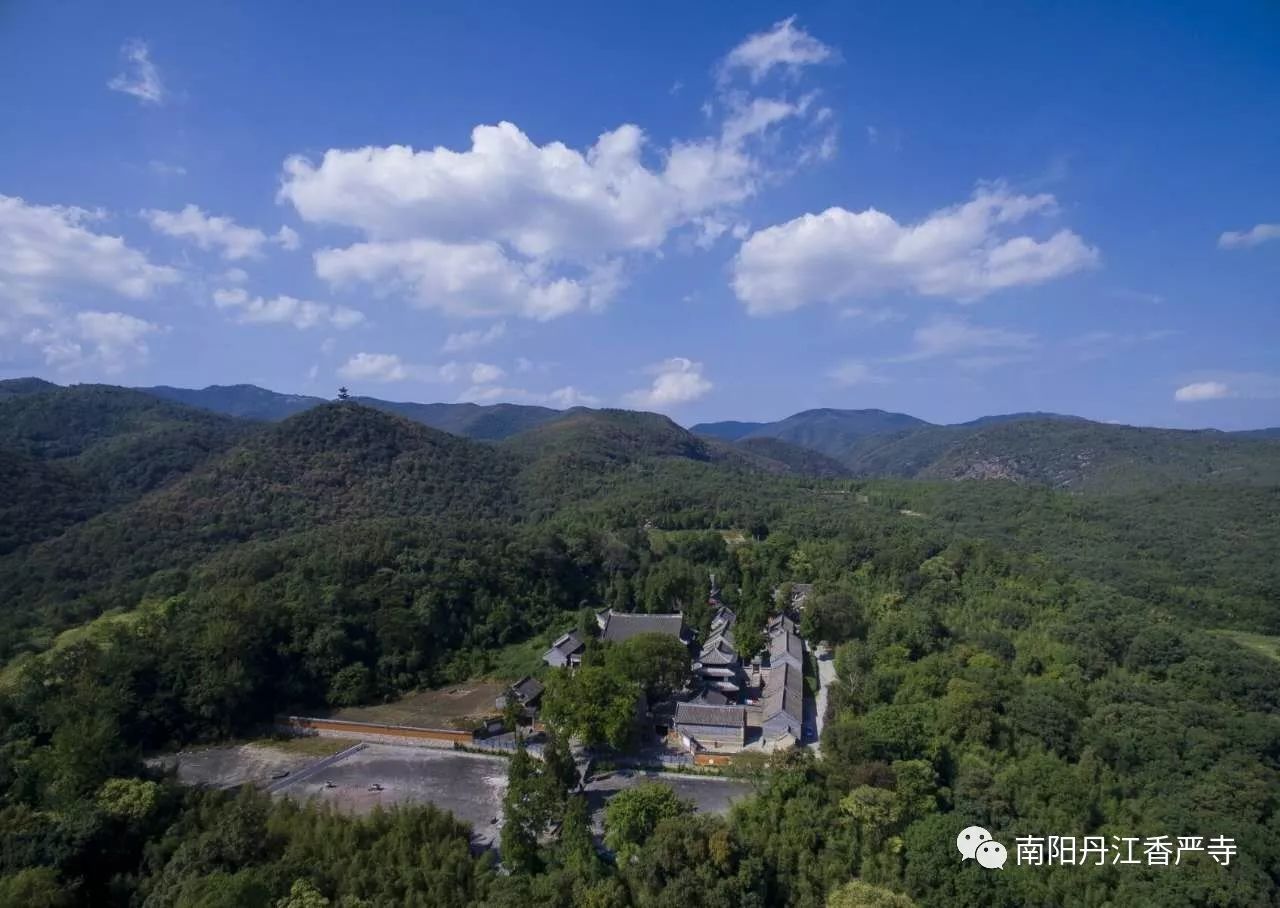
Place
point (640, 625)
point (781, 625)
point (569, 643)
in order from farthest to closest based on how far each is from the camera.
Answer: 1. point (781, 625)
2. point (640, 625)
3. point (569, 643)

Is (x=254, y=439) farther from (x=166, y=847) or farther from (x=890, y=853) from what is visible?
(x=890, y=853)

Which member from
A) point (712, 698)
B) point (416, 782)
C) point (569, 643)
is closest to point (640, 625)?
point (569, 643)

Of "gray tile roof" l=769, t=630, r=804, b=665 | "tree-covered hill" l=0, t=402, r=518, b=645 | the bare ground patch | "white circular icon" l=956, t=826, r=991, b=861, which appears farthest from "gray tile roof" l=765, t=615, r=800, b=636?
"tree-covered hill" l=0, t=402, r=518, b=645

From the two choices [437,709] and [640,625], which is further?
[640,625]

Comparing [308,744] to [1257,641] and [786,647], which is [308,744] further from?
[1257,641]

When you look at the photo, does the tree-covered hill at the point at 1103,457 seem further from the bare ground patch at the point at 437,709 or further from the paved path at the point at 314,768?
the paved path at the point at 314,768

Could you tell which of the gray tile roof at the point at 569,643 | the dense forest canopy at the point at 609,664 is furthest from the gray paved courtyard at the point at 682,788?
the gray tile roof at the point at 569,643

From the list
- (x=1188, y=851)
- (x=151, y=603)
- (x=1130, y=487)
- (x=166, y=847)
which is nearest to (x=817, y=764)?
(x=1188, y=851)
